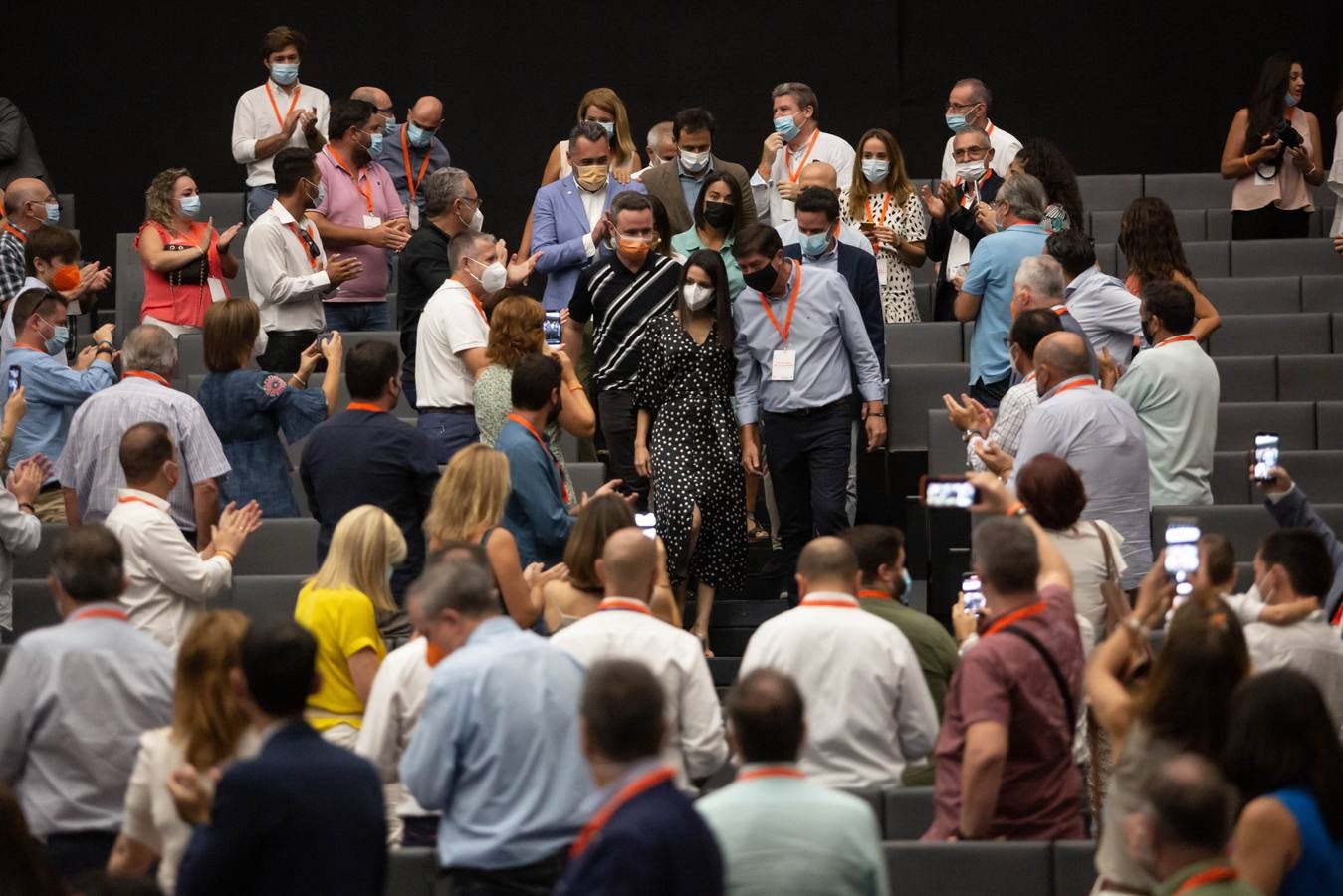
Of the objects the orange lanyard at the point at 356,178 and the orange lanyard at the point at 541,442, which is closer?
the orange lanyard at the point at 541,442

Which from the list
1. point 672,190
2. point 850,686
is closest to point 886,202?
point 672,190

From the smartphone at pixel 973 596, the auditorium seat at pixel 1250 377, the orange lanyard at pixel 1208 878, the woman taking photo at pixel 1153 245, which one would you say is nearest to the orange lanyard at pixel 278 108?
the woman taking photo at pixel 1153 245

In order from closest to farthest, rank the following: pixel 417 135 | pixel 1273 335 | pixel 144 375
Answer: pixel 144 375, pixel 1273 335, pixel 417 135

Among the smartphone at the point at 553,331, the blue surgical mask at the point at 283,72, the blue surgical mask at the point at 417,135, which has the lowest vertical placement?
the smartphone at the point at 553,331

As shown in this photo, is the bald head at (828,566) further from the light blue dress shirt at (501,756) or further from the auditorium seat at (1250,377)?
the auditorium seat at (1250,377)

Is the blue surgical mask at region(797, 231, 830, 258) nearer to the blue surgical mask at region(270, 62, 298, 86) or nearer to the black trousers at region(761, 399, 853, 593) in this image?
the black trousers at region(761, 399, 853, 593)

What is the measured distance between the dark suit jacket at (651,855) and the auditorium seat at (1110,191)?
784 cm

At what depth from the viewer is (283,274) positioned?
702cm

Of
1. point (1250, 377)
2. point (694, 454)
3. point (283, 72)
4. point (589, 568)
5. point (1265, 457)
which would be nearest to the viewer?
point (589, 568)

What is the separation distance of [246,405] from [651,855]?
3.49 metres

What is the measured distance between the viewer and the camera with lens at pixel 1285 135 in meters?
8.76

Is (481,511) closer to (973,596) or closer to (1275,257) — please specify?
(973,596)

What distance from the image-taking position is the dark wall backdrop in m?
10.7

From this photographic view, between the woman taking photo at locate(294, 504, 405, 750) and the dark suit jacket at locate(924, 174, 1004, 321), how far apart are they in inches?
140
